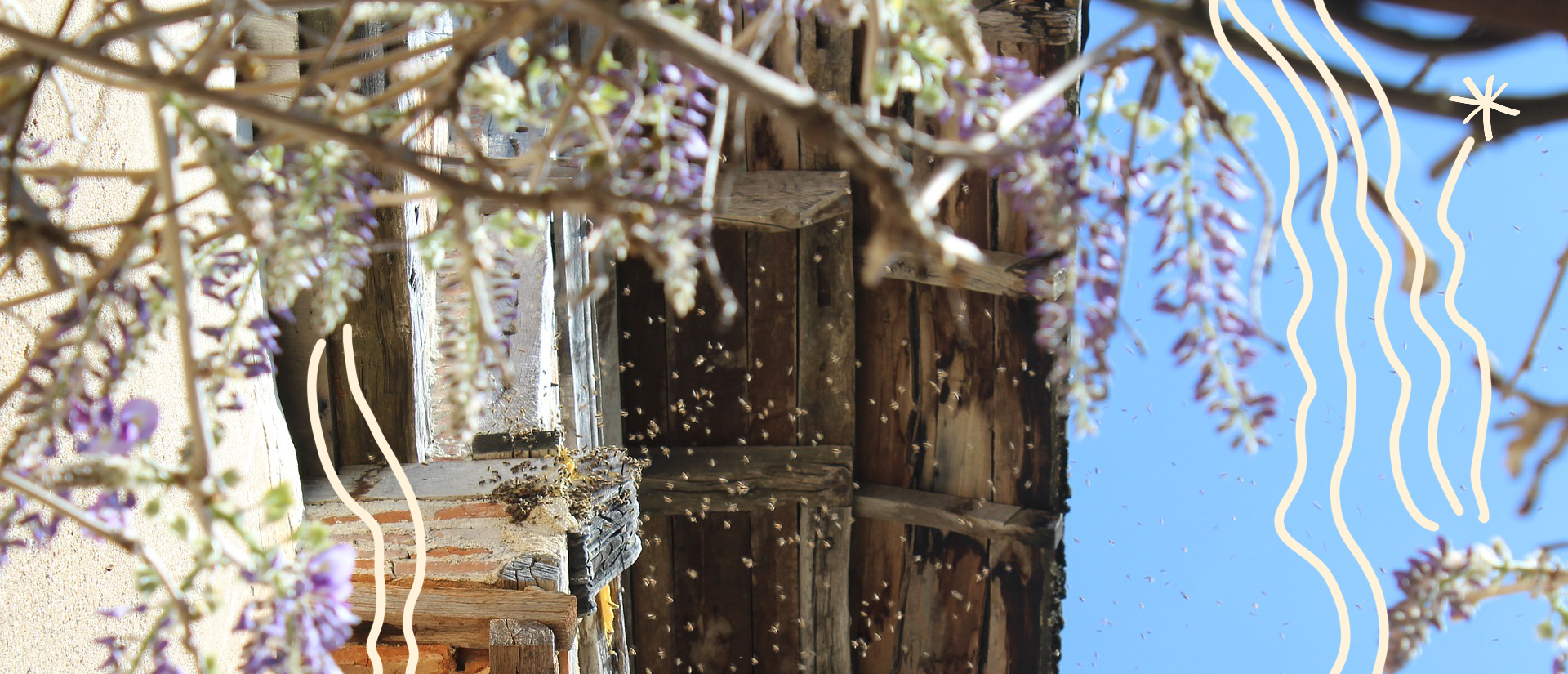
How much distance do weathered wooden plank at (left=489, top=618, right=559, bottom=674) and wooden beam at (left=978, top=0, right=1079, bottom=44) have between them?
2.26 meters

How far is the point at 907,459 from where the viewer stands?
12.3ft

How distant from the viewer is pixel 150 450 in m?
1.47

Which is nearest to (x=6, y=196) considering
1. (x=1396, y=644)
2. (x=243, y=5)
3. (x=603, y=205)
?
(x=243, y=5)

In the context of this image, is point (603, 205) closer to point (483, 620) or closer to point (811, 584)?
point (483, 620)

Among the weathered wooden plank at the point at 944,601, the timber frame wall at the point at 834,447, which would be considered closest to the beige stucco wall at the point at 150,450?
the timber frame wall at the point at 834,447

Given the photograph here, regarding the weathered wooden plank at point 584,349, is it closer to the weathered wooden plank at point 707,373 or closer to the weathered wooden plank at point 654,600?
the weathered wooden plank at point 707,373

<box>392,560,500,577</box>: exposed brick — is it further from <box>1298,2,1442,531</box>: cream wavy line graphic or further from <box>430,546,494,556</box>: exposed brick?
<box>1298,2,1442,531</box>: cream wavy line graphic

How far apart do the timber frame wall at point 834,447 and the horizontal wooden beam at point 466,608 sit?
1.66 metres

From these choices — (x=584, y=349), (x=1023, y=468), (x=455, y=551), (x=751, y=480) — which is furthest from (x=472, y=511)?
(x=1023, y=468)

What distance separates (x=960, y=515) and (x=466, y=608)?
205 cm

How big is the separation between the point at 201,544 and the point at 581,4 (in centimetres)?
45

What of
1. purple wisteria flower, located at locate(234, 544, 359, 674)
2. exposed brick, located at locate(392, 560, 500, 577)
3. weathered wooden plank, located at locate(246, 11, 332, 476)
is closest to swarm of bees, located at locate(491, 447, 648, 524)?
exposed brick, located at locate(392, 560, 500, 577)

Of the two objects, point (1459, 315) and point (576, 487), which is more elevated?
point (1459, 315)

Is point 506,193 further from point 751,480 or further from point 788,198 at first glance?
point 751,480
